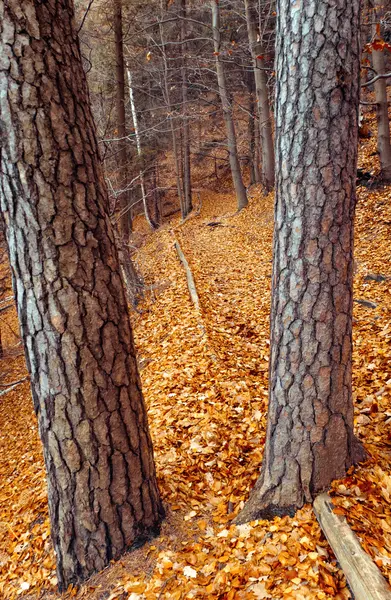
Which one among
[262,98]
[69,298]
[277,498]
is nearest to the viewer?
[69,298]

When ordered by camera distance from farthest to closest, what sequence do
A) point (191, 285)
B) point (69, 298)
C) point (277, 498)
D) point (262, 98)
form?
point (262, 98), point (191, 285), point (277, 498), point (69, 298)

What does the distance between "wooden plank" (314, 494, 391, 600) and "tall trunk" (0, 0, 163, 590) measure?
47.6 inches

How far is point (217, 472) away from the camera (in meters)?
3.16

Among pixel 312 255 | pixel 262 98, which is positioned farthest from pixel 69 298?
pixel 262 98

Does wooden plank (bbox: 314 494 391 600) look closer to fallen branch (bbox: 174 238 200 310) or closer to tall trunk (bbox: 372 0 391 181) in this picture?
fallen branch (bbox: 174 238 200 310)

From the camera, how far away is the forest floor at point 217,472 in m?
2.22

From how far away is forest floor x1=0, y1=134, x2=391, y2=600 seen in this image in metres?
2.22

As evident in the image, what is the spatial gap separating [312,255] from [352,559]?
5.33ft

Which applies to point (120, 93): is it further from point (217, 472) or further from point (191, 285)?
point (217, 472)

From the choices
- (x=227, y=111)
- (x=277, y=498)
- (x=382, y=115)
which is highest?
(x=227, y=111)

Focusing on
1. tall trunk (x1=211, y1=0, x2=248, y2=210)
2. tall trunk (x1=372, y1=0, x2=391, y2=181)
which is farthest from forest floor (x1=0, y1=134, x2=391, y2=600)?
tall trunk (x1=211, y1=0, x2=248, y2=210)

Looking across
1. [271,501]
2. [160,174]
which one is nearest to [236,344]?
[271,501]

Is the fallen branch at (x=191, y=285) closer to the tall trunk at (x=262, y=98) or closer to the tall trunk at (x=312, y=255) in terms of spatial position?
the tall trunk at (x=312, y=255)

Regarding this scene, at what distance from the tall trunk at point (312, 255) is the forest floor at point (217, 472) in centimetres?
27
